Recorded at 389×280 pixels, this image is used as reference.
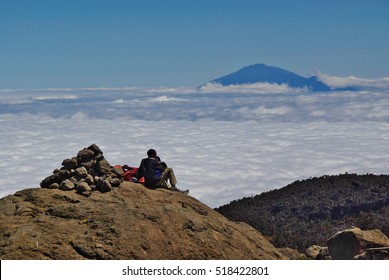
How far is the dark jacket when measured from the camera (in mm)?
20867

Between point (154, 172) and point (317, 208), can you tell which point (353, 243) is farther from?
point (317, 208)

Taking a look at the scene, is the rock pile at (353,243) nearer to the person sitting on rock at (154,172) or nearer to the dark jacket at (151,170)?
the person sitting on rock at (154,172)

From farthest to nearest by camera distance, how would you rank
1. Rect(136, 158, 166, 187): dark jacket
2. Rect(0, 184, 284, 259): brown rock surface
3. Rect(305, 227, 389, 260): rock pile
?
Rect(305, 227, 389, 260): rock pile
Rect(136, 158, 166, 187): dark jacket
Rect(0, 184, 284, 259): brown rock surface

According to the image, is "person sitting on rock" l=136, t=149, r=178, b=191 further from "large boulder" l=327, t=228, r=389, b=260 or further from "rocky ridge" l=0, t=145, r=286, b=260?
"large boulder" l=327, t=228, r=389, b=260

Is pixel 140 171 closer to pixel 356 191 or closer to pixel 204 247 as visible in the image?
pixel 204 247

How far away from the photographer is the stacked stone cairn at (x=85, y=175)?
64.8 feet

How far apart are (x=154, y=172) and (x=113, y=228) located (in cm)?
429

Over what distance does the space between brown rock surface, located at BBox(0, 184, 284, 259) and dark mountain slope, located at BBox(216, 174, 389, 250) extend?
104 feet

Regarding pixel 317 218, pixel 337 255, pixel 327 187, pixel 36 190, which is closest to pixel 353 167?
pixel 327 187

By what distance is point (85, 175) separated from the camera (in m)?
20.2

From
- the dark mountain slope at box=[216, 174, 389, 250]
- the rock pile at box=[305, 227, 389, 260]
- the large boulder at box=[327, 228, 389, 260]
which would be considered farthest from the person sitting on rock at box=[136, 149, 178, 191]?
the dark mountain slope at box=[216, 174, 389, 250]

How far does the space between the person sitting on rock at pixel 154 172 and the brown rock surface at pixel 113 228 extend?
519 mm

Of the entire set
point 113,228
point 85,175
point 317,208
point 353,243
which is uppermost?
point 85,175

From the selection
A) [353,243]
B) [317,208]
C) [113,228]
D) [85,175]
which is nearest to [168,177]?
[85,175]
